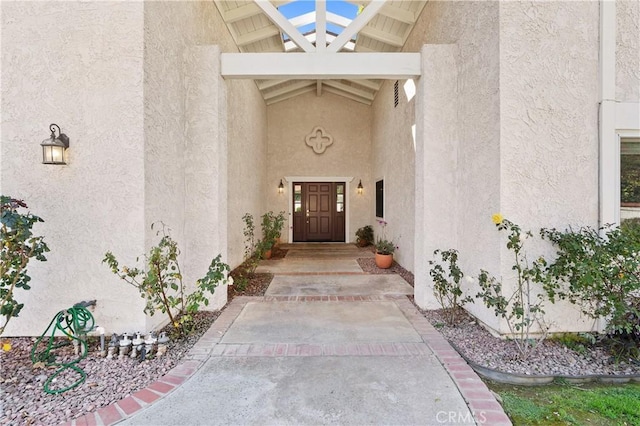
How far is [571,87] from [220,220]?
14.1ft

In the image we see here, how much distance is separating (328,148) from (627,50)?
27.3 ft

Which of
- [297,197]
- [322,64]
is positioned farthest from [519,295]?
[297,197]

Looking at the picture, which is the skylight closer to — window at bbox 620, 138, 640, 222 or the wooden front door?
the wooden front door

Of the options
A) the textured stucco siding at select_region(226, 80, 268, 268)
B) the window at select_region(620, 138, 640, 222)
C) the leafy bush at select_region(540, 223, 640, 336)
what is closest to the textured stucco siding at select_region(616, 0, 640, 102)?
the window at select_region(620, 138, 640, 222)

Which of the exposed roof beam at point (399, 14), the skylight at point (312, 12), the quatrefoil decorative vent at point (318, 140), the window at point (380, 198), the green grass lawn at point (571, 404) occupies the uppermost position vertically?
the skylight at point (312, 12)

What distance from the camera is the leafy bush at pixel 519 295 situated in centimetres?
292

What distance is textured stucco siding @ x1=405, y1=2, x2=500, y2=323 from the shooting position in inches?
130

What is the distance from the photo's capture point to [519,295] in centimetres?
318

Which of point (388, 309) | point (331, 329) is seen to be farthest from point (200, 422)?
point (388, 309)

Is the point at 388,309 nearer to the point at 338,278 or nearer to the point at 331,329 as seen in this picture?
the point at 331,329

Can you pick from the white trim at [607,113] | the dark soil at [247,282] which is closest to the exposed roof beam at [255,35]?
the dark soil at [247,282]

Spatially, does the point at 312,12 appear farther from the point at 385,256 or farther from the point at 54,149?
the point at 54,149

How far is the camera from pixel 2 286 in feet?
9.30

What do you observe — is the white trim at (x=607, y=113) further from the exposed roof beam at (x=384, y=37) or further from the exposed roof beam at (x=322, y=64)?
the exposed roof beam at (x=384, y=37)
